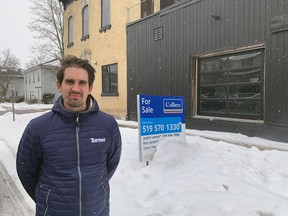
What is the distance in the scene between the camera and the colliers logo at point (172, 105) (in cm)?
608

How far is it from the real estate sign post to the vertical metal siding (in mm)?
2662

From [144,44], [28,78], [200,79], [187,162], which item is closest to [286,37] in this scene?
[200,79]

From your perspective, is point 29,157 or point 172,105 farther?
point 172,105

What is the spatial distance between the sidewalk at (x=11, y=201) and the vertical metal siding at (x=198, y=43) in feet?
19.4

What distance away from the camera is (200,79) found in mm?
9695

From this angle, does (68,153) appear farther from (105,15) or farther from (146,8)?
(105,15)

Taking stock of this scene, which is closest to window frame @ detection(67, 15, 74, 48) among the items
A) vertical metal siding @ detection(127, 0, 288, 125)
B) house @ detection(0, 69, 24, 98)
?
vertical metal siding @ detection(127, 0, 288, 125)

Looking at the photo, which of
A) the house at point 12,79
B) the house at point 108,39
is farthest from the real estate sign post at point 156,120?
the house at point 12,79

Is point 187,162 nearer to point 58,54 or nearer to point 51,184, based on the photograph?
point 51,184

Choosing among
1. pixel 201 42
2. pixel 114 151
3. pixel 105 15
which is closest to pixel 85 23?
pixel 105 15

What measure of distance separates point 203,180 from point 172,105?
6.36 feet

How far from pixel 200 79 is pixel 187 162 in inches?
182

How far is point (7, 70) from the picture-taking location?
57219mm

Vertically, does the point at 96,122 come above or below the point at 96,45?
below
